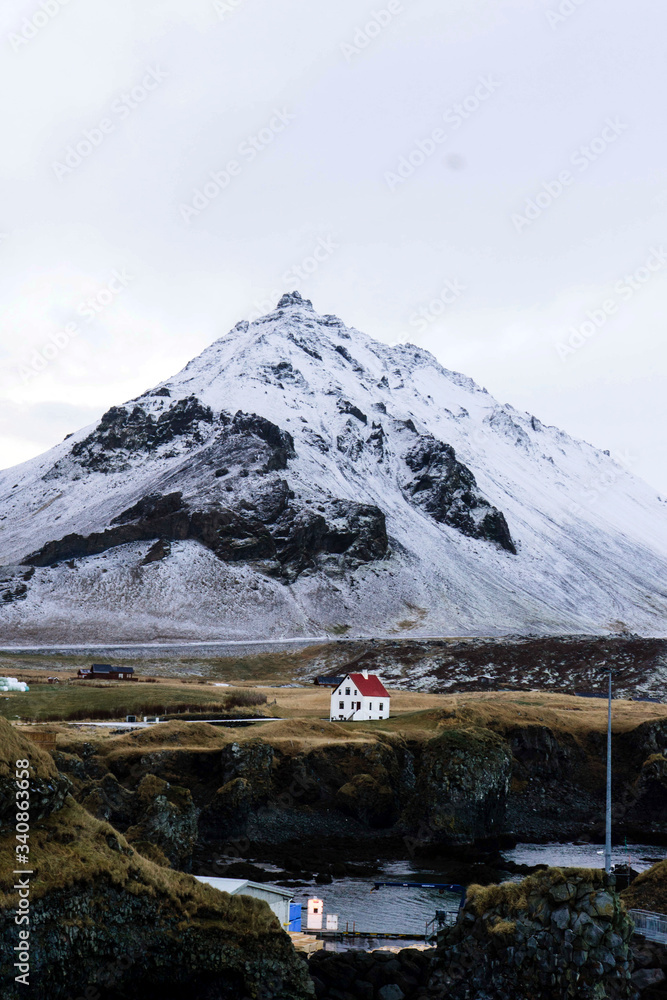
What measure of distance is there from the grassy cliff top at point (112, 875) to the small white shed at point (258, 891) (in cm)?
489

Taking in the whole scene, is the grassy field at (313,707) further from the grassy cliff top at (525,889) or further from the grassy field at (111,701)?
the grassy cliff top at (525,889)

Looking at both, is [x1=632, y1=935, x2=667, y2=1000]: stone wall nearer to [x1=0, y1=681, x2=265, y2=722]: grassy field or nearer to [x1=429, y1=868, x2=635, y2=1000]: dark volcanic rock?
[x1=429, y1=868, x2=635, y2=1000]: dark volcanic rock

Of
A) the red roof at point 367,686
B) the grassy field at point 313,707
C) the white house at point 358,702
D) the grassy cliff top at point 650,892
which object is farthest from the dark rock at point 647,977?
the red roof at point 367,686

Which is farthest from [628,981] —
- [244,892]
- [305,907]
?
[305,907]

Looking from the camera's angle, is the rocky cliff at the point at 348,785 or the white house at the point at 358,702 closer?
the rocky cliff at the point at 348,785

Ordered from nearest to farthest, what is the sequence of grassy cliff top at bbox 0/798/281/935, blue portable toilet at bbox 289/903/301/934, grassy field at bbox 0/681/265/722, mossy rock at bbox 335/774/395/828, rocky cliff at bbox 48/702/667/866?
1. grassy cliff top at bbox 0/798/281/935
2. blue portable toilet at bbox 289/903/301/934
3. rocky cliff at bbox 48/702/667/866
4. mossy rock at bbox 335/774/395/828
5. grassy field at bbox 0/681/265/722

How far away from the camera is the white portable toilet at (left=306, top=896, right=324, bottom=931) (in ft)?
130

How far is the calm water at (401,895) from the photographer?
41.8 metres

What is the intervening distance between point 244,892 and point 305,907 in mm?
10160

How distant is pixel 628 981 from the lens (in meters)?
26.0

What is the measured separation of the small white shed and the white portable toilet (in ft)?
9.74

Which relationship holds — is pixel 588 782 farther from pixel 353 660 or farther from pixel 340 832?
pixel 353 660

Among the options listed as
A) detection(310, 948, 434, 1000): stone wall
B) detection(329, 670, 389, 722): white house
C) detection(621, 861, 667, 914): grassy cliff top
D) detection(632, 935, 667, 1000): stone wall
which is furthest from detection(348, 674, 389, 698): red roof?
detection(632, 935, 667, 1000): stone wall

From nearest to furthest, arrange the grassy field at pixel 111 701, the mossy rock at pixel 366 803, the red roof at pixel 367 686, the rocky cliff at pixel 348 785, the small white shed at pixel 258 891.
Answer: the small white shed at pixel 258 891
the rocky cliff at pixel 348 785
the mossy rock at pixel 366 803
the grassy field at pixel 111 701
the red roof at pixel 367 686
